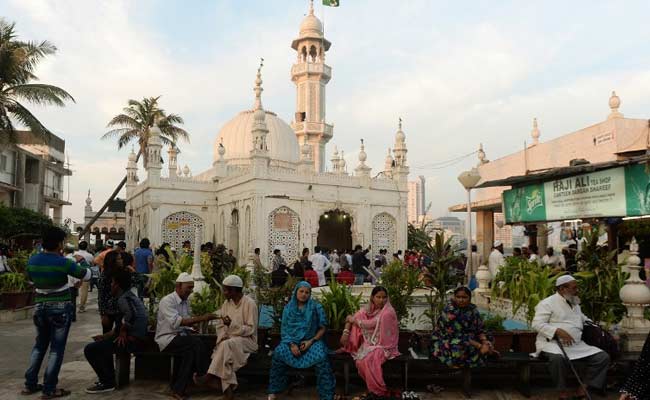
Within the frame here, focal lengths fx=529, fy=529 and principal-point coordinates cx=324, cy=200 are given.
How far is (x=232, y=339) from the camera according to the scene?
17.1 ft

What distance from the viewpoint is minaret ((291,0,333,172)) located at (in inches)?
1364

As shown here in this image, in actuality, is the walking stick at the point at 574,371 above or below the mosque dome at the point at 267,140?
below

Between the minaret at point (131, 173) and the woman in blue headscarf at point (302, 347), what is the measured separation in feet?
81.1

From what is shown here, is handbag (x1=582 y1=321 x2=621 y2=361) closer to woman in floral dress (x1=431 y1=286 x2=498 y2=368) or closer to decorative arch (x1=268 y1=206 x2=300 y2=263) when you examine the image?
woman in floral dress (x1=431 y1=286 x2=498 y2=368)

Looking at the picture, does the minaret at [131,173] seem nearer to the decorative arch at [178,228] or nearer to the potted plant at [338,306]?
the decorative arch at [178,228]

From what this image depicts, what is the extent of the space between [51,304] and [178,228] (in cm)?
1751

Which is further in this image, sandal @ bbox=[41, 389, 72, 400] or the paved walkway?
the paved walkway

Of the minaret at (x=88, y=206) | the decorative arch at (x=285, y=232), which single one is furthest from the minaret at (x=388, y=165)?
the minaret at (x=88, y=206)

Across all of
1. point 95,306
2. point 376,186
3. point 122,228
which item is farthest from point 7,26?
point 122,228

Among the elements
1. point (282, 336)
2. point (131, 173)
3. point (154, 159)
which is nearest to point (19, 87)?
point (154, 159)

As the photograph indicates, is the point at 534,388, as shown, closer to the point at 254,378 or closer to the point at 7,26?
the point at 254,378

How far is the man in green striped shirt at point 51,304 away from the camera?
522 cm

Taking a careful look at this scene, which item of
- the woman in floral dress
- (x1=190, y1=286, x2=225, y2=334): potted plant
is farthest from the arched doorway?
the woman in floral dress

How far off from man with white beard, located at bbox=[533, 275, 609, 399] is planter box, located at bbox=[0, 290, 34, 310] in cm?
1012
